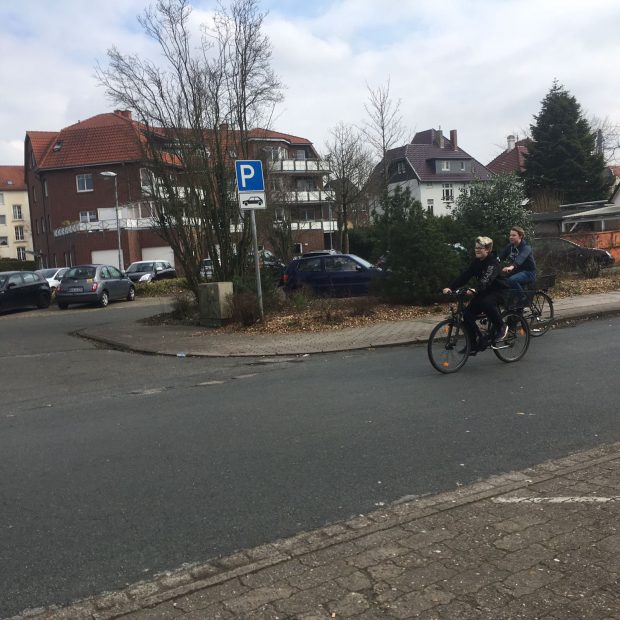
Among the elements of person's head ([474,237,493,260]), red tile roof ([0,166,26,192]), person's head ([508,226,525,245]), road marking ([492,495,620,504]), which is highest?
red tile roof ([0,166,26,192])

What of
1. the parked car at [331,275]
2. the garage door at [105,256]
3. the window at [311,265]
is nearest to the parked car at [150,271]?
the garage door at [105,256]

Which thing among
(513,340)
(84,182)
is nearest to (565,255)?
(513,340)

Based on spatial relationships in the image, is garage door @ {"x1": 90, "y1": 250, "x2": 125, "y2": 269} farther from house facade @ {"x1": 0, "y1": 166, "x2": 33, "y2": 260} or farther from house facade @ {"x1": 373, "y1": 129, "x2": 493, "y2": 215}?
house facade @ {"x1": 0, "y1": 166, "x2": 33, "y2": 260}

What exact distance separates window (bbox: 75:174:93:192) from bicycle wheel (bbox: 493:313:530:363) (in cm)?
4883

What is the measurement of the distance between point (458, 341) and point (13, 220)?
103696mm

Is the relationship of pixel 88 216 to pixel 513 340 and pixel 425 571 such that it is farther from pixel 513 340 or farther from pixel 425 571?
pixel 425 571

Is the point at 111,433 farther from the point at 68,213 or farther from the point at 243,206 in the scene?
the point at 68,213

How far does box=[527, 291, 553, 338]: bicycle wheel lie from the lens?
11156 millimetres

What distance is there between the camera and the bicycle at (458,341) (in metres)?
8.35

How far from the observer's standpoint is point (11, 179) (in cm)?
10288

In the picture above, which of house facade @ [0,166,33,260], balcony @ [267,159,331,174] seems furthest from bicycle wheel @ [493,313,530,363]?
house facade @ [0,166,33,260]

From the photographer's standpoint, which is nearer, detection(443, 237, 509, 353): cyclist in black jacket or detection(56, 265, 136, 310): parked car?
detection(443, 237, 509, 353): cyclist in black jacket

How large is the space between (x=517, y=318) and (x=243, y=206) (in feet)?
18.9

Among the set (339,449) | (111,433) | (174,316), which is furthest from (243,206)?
(339,449)
